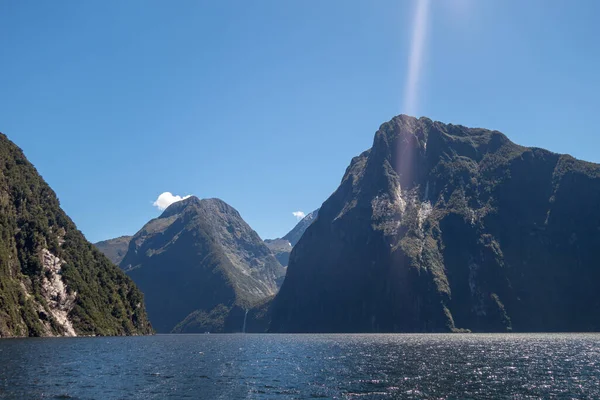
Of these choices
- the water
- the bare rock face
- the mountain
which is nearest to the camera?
the water

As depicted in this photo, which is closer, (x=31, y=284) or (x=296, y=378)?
(x=296, y=378)

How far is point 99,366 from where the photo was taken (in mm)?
81062

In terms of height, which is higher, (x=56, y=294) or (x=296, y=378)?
(x=56, y=294)

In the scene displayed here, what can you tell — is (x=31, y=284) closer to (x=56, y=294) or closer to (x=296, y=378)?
(x=56, y=294)

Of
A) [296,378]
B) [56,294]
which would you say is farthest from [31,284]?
[296,378]

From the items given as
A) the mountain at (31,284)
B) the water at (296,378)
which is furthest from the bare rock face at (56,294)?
the water at (296,378)

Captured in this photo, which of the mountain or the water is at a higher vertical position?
the mountain

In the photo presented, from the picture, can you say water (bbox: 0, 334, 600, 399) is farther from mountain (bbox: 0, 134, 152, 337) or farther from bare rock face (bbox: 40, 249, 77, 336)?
bare rock face (bbox: 40, 249, 77, 336)

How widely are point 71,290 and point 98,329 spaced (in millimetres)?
19231

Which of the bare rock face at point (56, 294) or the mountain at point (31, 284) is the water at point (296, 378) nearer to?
the mountain at point (31, 284)

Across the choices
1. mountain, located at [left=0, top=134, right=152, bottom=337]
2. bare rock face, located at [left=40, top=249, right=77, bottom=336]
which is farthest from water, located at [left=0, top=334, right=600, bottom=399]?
bare rock face, located at [left=40, top=249, right=77, bottom=336]

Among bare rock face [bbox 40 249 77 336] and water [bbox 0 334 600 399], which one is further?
bare rock face [bbox 40 249 77 336]

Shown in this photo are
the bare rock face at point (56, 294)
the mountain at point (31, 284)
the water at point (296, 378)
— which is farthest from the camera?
the bare rock face at point (56, 294)

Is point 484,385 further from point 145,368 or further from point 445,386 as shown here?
point 145,368
